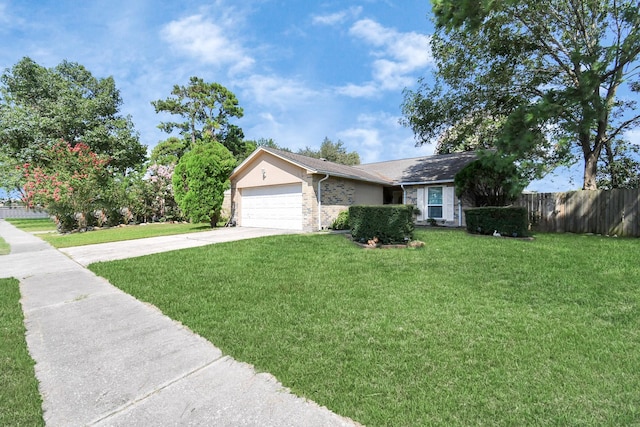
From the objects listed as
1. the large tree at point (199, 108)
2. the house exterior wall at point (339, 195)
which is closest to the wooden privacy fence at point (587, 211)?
the house exterior wall at point (339, 195)

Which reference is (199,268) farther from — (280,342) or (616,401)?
(616,401)

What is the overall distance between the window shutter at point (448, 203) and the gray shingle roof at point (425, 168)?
65cm

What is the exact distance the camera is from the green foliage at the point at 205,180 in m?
14.9

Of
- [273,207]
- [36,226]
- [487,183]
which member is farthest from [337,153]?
[36,226]

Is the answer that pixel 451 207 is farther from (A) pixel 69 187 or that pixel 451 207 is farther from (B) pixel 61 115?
(B) pixel 61 115

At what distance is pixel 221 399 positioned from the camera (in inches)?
89.6

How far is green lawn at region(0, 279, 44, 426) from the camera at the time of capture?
2.09 m

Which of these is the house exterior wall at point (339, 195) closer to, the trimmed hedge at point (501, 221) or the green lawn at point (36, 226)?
the trimmed hedge at point (501, 221)

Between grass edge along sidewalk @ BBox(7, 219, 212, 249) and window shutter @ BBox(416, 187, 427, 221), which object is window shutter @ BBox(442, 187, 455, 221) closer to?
window shutter @ BBox(416, 187, 427, 221)

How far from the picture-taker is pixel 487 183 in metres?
12.1

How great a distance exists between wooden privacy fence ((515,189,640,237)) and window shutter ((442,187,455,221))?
2581 mm

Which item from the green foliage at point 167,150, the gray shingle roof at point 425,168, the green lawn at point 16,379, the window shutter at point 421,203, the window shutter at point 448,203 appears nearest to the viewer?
the green lawn at point 16,379

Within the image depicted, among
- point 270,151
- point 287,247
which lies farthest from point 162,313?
point 270,151

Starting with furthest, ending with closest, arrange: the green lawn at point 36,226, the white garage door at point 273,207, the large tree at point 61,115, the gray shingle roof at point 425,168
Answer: the large tree at point 61,115 → the green lawn at point 36,226 → the gray shingle roof at point 425,168 → the white garage door at point 273,207
